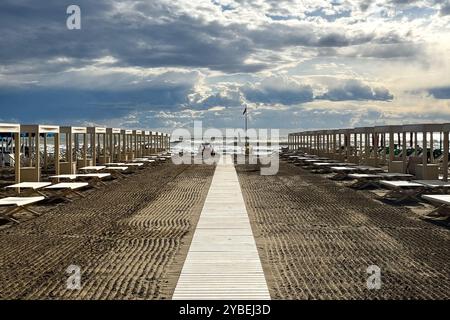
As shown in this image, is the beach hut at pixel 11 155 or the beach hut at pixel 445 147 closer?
the beach hut at pixel 11 155

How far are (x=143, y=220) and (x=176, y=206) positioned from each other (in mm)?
2057

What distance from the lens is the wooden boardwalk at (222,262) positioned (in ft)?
18.5

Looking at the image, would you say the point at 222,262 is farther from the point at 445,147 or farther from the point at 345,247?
the point at 445,147

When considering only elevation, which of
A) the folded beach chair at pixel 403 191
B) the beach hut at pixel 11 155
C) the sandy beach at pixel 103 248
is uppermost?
the beach hut at pixel 11 155

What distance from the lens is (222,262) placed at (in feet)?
22.6

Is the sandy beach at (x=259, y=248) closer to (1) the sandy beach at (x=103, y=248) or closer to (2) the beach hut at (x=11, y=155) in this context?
(1) the sandy beach at (x=103, y=248)

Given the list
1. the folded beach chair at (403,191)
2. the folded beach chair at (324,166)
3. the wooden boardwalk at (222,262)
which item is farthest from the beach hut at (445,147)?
the wooden boardwalk at (222,262)

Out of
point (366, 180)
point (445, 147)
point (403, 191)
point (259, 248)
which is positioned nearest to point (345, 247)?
point (259, 248)

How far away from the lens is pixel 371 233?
9250 millimetres

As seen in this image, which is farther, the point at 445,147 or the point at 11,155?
the point at 11,155

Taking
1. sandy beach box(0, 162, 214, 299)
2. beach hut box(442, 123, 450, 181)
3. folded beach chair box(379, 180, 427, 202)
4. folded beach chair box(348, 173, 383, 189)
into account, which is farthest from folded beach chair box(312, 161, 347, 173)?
sandy beach box(0, 162, 214, 299)

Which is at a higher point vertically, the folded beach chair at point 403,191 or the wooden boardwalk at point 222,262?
the folded beach chair at point 403,191

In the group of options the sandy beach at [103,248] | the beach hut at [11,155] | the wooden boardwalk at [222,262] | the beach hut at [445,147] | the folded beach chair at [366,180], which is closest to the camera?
the wooden boardwalk at [222,262]
